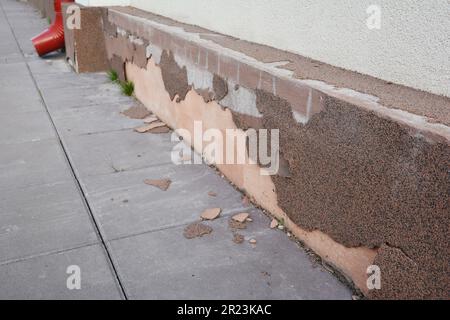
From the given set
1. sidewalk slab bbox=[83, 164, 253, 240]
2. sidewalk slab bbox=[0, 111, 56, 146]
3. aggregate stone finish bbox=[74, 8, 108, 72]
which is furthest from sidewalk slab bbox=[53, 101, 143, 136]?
aggregate stone finish bbox=[74, 8, 108, 72]

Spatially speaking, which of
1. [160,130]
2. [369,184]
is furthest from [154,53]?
[369,184]

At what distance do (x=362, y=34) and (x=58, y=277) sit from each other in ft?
7.00

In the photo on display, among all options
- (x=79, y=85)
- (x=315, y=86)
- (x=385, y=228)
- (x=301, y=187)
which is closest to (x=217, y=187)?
(x=301, y=187)

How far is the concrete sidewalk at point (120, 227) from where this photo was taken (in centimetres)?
246

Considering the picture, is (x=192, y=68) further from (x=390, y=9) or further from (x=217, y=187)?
(x=390, y=9)

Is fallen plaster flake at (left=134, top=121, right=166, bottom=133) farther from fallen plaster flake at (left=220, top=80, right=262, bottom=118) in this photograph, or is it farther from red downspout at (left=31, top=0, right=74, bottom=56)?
red downspout at (left=31, top=0, right=74, bottom=56)

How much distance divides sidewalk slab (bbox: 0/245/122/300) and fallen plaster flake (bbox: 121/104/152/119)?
255 cm

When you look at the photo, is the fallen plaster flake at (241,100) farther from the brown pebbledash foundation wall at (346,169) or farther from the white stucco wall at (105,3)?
the white stucco wall at (105,3)

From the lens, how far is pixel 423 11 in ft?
7.22

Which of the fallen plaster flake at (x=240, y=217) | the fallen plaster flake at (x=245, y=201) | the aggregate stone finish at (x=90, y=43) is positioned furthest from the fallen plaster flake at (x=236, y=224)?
the aggregate stone finish at (x=90, y=43)

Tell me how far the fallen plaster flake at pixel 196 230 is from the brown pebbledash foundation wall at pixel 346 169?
1.52 ft

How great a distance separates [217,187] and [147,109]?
2143 millimetres

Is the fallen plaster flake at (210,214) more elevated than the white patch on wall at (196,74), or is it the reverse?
the white patch on wall at (196,74)

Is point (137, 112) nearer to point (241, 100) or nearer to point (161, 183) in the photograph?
point (161, 183)
